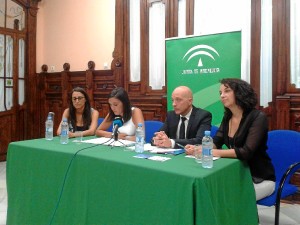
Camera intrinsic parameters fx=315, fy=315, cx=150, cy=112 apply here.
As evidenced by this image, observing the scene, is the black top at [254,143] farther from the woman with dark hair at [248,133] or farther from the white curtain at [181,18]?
the white curtain at [181,18]

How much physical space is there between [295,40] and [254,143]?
1873 millimetres

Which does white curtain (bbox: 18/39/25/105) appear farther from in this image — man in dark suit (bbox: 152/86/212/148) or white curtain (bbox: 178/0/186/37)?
man in dark suit (bbox: 152/86/212/148)

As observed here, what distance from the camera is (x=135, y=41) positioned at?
4.62 metres

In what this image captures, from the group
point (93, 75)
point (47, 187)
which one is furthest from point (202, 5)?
point (47, 187)

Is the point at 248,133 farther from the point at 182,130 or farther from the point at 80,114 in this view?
the point at 80,114

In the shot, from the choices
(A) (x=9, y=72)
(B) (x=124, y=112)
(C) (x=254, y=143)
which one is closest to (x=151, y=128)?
(B) (x=124, y=112)

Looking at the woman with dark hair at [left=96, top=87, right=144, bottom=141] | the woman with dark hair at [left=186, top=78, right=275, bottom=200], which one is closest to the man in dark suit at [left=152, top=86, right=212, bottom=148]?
the woman with dark hair at [left=186, top=78, right=275, bottom=200]

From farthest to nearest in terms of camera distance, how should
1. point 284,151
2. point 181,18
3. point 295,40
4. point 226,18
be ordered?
Answer: point 181,18 < point 226,18 < point 295,40 < point 284,151

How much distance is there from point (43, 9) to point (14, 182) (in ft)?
14.1

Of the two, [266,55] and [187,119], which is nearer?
[187,119]

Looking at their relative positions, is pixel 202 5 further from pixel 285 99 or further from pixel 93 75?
pixel 93 75

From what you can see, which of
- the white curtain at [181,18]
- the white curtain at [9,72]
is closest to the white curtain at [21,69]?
the white curtain at [9,72]

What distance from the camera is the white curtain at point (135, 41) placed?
459cm

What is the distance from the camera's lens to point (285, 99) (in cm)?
337
